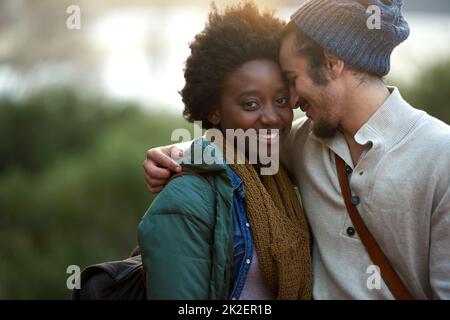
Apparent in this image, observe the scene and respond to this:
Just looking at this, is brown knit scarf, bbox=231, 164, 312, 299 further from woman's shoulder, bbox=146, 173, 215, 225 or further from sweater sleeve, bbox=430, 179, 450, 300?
sweater sleeve, bbox=430, 179, 450, 300

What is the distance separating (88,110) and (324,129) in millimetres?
4981

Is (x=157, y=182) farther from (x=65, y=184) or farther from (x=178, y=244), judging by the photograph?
(x=65, y=184)

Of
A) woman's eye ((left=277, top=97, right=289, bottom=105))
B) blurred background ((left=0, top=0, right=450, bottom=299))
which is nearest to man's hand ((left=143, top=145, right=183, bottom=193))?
woman's eye ((left=277, top=97, right=289, bottom=105))

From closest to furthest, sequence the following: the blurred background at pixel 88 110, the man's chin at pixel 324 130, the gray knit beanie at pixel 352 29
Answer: the gray knit beanie at pixel 352 29, the man's chin at pixel 324 130, the blurred background at pixel 88 110

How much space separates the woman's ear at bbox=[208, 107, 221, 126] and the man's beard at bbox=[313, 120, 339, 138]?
0.43 meters

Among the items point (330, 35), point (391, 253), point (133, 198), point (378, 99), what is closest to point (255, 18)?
point (330, 35)

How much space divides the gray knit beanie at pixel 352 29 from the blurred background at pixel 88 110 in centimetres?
287

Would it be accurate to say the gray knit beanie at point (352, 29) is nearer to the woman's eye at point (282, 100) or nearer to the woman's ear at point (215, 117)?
the woman's eye at point (282, 100)

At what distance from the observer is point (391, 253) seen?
2.73 meters

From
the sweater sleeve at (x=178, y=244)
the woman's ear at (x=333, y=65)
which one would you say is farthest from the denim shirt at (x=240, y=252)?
the woman's ear at (x=333, y=65)

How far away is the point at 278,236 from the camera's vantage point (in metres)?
2.71

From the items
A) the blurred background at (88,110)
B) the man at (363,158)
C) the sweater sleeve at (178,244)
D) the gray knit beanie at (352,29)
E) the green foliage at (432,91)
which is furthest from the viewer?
the blurred background at (88,110)

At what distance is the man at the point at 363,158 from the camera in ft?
8.73

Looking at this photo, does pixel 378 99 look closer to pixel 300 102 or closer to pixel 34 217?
pixel 300 102
